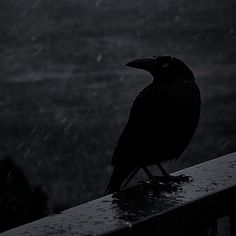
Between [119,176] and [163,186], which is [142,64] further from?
[163,186]

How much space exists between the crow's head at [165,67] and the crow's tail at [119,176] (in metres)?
0.54

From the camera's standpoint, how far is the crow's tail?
99.1 inches

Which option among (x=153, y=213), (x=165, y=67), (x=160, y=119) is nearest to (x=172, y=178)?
(x=160, y=119)

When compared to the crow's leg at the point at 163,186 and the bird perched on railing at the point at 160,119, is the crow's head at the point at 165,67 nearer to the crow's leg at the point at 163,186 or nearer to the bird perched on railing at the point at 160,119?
the bird perched on railing at the point at 160,119

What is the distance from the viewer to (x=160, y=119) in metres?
2.94

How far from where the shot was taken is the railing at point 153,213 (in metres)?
1.01

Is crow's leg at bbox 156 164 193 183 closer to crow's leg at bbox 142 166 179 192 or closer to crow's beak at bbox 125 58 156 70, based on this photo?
crow's leg at bbox 142 166 179 192

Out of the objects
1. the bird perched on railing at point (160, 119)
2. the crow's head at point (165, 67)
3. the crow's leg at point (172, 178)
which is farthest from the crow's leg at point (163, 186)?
the crow's head at point (165, 67)

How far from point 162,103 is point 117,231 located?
1952 mm

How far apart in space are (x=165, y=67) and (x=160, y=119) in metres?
0.30

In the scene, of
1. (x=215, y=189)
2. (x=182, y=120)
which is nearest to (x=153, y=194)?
(x=215, y=189)

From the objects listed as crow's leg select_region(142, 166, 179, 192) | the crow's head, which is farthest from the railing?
the crow's head

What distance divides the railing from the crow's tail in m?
1.06

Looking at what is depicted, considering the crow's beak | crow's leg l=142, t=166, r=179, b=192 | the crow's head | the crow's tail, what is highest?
crow's leg l=142, t=166, r=179, b=192
